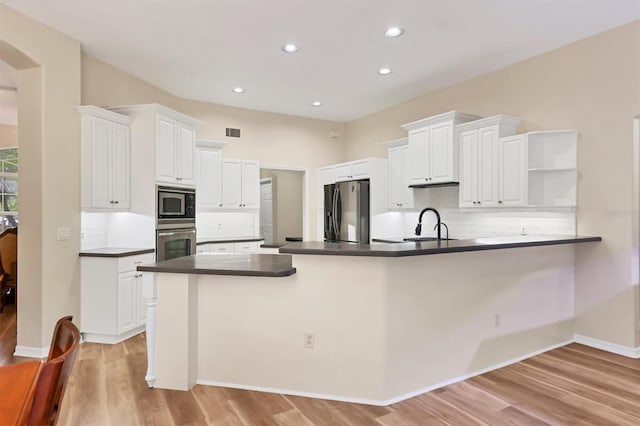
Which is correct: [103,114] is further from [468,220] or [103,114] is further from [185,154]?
[468,220]

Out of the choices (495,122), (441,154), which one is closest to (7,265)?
(441,154)

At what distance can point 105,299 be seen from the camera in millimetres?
3865

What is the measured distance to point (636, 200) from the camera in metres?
3.60

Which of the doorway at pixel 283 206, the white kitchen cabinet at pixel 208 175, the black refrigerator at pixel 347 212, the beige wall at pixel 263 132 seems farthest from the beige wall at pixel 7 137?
the black refrigerator at pixel 347 212

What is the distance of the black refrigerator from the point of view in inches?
230

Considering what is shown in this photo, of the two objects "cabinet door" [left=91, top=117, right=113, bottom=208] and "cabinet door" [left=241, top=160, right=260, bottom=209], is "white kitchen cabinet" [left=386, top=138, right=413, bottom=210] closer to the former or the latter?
"cabinet door" [left=241, top=160, right=260, bottom=209]

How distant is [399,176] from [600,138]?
2509 millimetres

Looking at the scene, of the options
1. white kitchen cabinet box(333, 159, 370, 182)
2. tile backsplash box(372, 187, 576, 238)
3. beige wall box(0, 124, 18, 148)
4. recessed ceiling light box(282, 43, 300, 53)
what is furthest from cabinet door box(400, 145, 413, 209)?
beige wall box(0, 124, 18, 148)

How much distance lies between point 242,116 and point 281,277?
4.46m

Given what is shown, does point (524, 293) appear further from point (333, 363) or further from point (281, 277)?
point (281, 277)

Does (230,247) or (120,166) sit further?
(230,247)

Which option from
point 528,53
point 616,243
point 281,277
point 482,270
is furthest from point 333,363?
point 528,53

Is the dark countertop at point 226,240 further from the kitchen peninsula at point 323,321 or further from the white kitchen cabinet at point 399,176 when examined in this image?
the kitchen peninsula at point 323,321

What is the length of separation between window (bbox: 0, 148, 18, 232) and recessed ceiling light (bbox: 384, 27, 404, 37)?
7.40 meters
